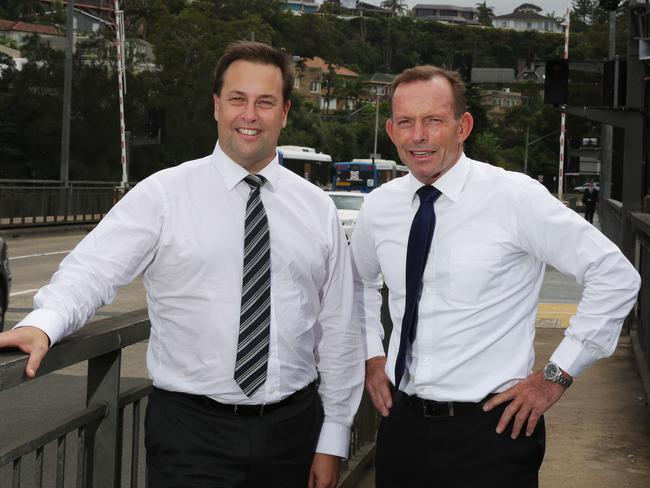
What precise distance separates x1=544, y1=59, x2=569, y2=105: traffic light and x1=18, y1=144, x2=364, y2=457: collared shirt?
1154cm

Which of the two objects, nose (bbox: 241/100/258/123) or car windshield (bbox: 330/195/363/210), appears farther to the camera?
car windshield (bbox: 330/195/363/210)

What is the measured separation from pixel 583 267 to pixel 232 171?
107 cm

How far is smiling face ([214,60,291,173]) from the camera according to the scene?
3.39 meters

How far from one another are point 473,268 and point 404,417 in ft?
1.66

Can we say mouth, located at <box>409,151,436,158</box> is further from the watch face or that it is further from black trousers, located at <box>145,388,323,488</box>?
black trousers, located at <box>145,388,323,488</box>

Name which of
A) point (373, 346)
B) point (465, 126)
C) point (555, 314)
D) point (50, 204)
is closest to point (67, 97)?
point (50, 204)

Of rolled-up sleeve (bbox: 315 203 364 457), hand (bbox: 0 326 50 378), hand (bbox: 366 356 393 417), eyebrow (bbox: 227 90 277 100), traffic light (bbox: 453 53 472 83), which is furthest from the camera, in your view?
traffic light (bbox: 453 53 472 83)

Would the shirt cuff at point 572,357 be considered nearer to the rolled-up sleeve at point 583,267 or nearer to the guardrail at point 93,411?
the rolled-up sleeve at point 583,267

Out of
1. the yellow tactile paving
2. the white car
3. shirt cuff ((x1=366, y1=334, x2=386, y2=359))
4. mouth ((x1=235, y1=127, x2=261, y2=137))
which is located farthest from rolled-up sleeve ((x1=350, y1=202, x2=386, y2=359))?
the white car

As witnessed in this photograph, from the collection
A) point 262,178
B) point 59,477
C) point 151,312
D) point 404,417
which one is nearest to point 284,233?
point 262,178

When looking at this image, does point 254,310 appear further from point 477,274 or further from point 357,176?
point 357,176

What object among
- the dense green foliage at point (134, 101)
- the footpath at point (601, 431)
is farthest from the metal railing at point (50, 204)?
the footpath at point (601, 431)

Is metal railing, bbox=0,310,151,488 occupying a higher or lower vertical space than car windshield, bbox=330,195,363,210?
higher

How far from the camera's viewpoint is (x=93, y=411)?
10.7 feet
